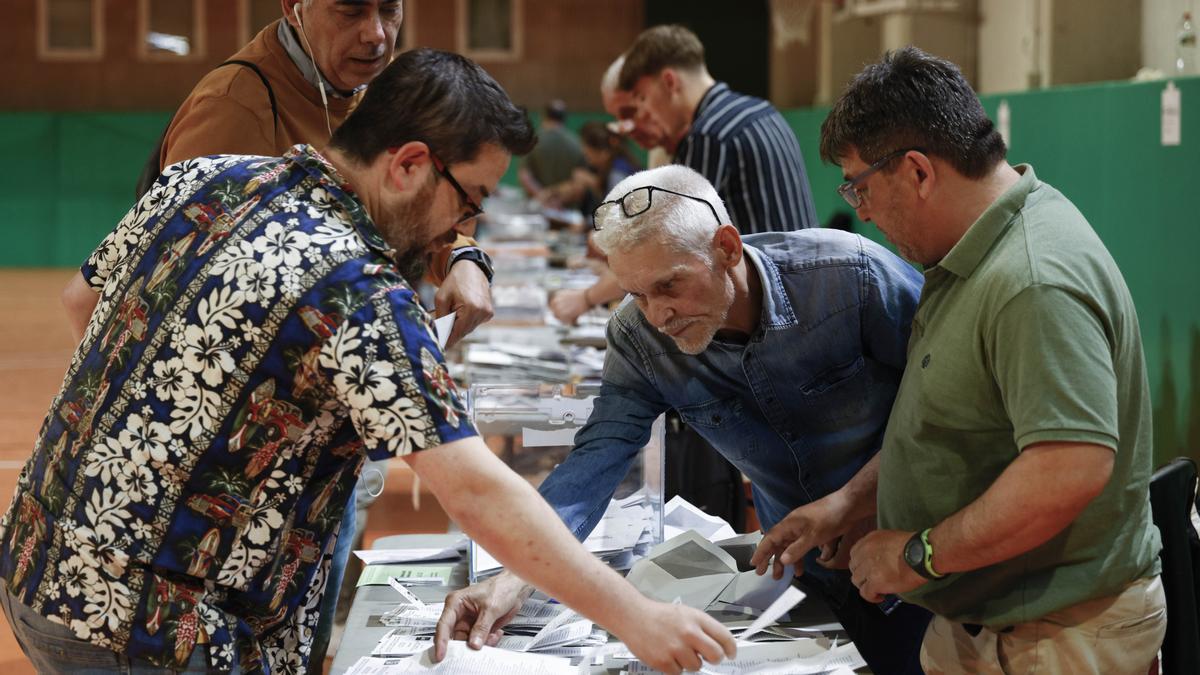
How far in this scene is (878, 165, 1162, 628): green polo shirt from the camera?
158cm

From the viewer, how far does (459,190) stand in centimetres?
159

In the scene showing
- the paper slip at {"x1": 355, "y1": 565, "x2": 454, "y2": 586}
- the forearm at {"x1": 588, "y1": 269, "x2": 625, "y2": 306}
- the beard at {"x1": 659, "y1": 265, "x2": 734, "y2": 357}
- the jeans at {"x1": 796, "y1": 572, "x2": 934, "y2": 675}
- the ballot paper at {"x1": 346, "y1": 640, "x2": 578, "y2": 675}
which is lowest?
the jeans at {"x1": 796, "y1": 572, "x2": 934, "y2": 675}

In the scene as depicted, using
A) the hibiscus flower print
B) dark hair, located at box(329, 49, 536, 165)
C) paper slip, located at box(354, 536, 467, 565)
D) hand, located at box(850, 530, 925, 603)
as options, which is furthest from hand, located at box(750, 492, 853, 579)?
the hibiscus flower print

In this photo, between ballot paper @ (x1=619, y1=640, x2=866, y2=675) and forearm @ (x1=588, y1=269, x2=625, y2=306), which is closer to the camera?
ballot paper @ (x1=619, y1=640, x2=866, y2=675)

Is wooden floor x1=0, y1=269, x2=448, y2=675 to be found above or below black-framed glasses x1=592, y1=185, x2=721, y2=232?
below

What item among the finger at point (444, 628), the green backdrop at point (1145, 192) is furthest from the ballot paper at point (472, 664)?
the green backdrop at point (1145, 192)

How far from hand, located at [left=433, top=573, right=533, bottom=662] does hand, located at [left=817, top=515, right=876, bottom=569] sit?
0.52m

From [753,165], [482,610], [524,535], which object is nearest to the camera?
[524,535]

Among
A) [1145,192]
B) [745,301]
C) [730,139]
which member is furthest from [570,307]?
Result: [745,301]

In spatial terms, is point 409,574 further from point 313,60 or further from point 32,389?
point 32,389

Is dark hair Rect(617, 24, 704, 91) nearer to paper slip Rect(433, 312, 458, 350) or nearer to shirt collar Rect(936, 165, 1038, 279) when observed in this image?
paper slip Rect(433, 312, 458, 350)

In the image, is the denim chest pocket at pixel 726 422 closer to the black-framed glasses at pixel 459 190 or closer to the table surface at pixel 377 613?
the table surface at pixel 377 613

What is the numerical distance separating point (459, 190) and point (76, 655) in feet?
2.36

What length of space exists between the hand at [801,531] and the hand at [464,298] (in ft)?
2.04
